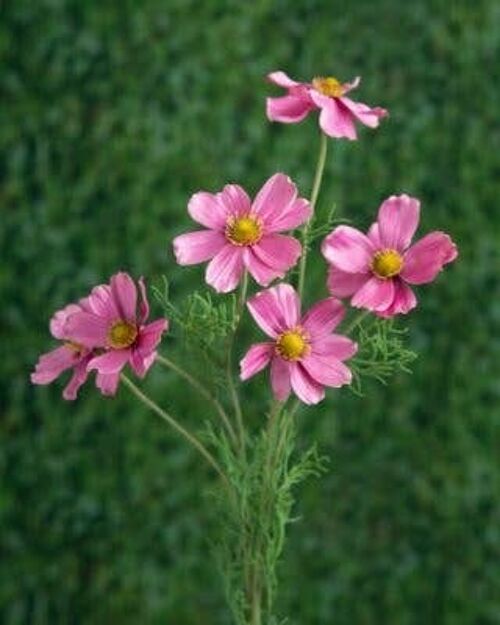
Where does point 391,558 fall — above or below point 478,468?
below

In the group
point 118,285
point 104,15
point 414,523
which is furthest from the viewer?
point 414,523

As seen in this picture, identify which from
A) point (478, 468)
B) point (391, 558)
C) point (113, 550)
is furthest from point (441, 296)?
point (113, 550)

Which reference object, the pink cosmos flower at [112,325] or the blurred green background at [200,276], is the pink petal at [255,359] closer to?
the pink cosmos flower at [112,325]

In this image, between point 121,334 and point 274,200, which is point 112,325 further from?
point 274,200

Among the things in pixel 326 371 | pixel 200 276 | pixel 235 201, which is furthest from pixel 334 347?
pixel 200 276

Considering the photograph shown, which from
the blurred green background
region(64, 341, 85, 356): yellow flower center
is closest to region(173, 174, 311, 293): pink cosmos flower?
region(64, 341, 85, 356): yellow flower center

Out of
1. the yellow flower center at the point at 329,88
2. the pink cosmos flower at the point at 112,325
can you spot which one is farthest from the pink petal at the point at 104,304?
the yellow flower center at the point at 329,88

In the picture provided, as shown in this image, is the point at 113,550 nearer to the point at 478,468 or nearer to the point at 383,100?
the point at 478,468
